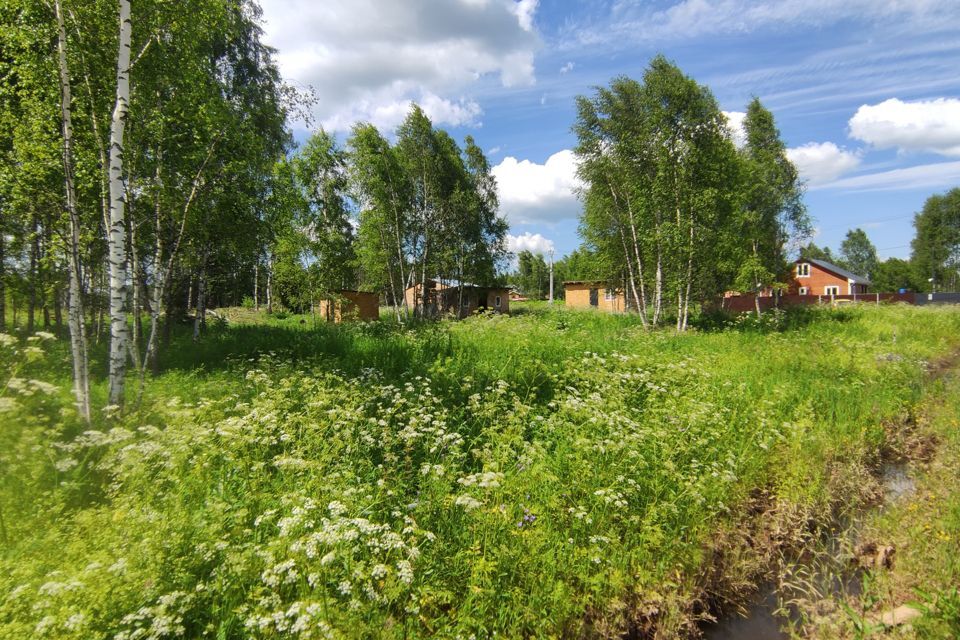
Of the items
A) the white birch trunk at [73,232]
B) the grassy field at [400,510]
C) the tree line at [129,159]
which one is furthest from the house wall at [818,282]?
the white birch trunk at [73,232]

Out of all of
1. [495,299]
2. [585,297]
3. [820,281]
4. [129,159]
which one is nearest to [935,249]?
[820,281]

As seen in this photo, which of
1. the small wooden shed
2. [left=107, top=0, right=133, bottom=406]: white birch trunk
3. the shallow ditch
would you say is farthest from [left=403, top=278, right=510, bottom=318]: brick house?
the shallow ditch

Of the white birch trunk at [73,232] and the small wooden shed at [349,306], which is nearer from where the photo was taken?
the white birch trunk at [73,232]

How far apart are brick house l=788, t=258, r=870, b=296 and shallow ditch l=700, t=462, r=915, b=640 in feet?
185

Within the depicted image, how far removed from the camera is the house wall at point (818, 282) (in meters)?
51.1

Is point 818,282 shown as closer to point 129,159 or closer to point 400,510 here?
point 400,510

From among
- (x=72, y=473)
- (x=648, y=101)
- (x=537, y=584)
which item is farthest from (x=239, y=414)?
(x=648, y=101)

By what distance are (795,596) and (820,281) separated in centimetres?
6126

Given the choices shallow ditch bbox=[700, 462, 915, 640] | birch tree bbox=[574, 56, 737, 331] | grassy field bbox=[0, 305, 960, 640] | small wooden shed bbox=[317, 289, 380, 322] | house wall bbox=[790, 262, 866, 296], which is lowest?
shallow ditch bbox=[700, 462, 915, 640]

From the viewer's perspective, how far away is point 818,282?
52.2 metres

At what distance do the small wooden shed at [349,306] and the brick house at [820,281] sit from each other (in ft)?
158

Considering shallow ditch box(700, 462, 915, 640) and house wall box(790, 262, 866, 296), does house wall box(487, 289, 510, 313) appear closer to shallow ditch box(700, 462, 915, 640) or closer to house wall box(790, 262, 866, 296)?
house wall box(790, 262, 866, 296)

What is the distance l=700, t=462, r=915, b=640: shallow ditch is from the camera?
4.11m

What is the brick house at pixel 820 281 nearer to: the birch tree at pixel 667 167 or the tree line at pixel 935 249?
the tree line at pixel 935 249
